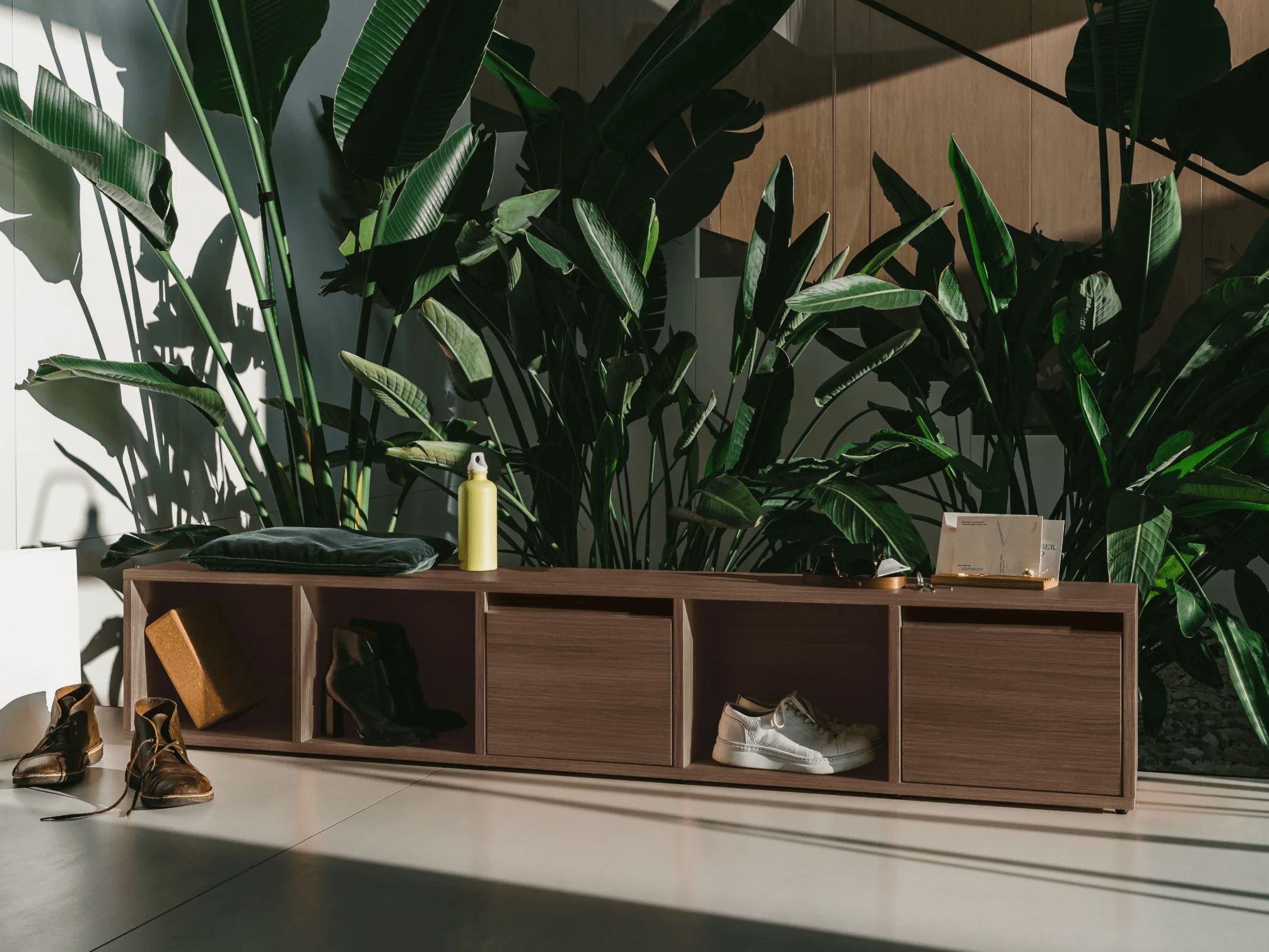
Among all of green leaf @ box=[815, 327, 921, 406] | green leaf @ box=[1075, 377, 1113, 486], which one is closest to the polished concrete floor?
green leaf @ box=[1075, 377, 1113, 486]

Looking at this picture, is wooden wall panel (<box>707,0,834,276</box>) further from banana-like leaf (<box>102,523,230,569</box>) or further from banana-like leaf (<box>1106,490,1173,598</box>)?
banana-like leaf (<box>102,523,230,569</box>)

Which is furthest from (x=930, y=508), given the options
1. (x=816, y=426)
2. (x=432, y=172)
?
(x=432, y=172)

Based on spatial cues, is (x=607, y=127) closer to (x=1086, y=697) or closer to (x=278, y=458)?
(x=278, y=458)

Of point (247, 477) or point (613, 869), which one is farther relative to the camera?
point (247, 477)

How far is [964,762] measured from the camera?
183cm

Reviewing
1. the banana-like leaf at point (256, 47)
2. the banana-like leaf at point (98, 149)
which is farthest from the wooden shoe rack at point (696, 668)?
the banana-like leaf at point (256, 47)

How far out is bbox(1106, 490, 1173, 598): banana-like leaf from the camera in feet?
6.05

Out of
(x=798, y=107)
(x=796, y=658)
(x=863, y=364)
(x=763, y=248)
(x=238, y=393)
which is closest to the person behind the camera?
(x=796, y=658)

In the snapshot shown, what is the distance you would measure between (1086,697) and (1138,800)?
26 cm

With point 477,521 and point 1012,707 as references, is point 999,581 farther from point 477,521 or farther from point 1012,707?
point 477,521

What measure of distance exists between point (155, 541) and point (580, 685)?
0.96 m

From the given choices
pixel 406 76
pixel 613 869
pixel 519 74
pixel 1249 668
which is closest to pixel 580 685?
pixel 613 869

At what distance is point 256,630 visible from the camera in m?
2.38

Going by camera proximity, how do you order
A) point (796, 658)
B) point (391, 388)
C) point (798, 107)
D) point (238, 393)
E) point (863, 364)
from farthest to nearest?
point (798, 107) → point (238, 393) → point (391, 388) → point (863, 364) → point (796, 658)
